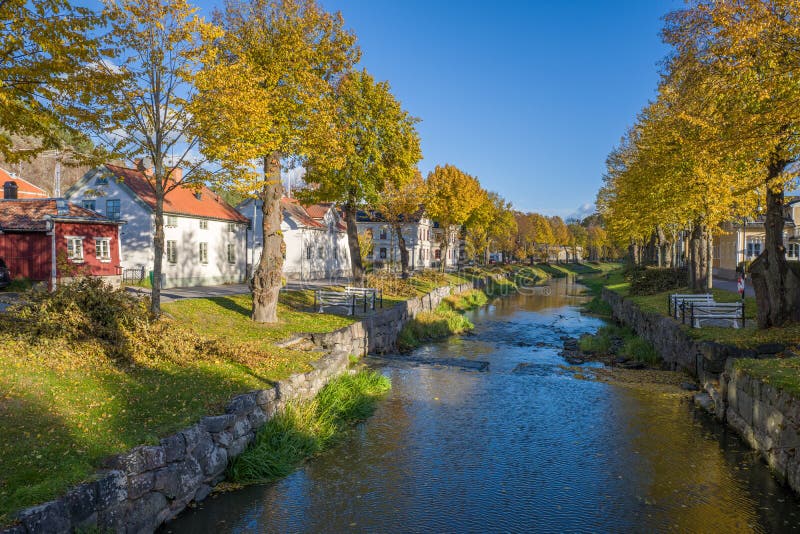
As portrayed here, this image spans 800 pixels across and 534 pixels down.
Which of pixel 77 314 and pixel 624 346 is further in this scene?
pixel 624 346

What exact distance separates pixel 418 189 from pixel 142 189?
1724 centimetres

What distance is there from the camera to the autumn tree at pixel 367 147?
86.1 ft

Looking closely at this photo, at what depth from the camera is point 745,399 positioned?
11.1 metres

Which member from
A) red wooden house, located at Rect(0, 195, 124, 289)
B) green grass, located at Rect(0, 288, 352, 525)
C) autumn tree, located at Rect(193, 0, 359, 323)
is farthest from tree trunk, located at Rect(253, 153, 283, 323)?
red wooden house, located at Rect(0, 195, 124, 289)

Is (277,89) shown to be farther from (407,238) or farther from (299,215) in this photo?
(407,238)

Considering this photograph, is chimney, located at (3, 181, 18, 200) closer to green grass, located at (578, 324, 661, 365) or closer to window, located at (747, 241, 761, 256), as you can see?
green grass, located at (578, 324, 661, 365)

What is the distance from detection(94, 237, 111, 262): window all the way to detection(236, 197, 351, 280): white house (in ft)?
35.3

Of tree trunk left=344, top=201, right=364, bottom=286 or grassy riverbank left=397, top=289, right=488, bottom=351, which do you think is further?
tree trunk left=344, top=201, right=364, bottom=286

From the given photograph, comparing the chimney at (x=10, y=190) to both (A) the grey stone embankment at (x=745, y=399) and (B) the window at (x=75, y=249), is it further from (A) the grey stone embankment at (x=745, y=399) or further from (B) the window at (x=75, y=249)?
(A) the grey stone embankment at (x=745, y=399)

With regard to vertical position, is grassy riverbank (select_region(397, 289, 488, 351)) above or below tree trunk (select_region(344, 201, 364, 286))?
below

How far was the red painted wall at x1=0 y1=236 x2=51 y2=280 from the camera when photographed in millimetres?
24406


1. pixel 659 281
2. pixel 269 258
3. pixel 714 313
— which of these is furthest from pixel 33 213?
pixel 659 281

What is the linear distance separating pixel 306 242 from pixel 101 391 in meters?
36.2

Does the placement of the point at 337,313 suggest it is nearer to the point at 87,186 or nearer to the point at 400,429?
the point at 400,429
